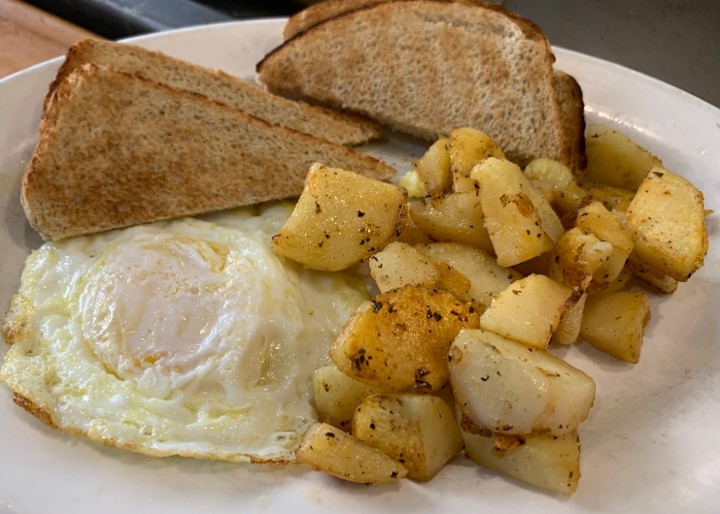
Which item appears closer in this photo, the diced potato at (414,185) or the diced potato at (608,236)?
the diced potato at (608,236)

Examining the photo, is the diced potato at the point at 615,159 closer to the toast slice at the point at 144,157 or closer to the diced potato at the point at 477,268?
the diced potato at the point at 477,268

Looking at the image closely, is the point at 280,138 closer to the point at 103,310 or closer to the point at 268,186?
the point at 268,186

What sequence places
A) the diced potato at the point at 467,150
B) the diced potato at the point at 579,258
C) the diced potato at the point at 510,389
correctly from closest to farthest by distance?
1. the diced potato at the point at 510,389
2. the diced potato at the point at 579,258
3. the diced potato at the point at 467,150

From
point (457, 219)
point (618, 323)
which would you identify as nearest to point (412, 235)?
point (457, 219)

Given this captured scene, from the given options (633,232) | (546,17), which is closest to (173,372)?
(633,232)

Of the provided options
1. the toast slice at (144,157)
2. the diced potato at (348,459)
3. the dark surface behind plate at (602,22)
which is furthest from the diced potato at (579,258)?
the dark surface behind plate at (602,22)

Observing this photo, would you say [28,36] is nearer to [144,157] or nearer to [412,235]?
[144,157]
